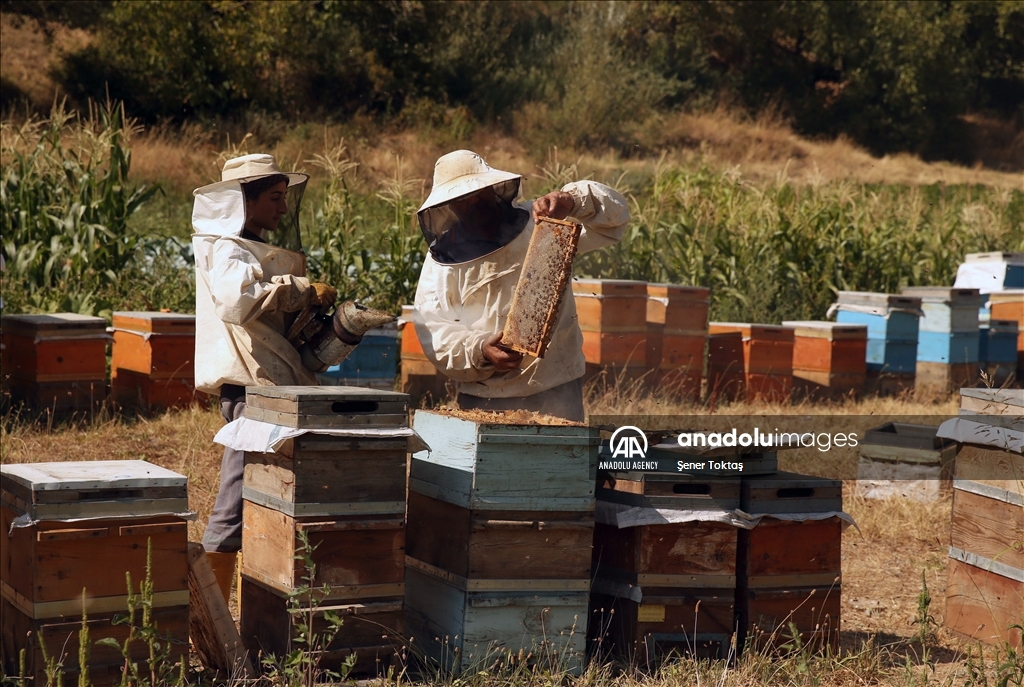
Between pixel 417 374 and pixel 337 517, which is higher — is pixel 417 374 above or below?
below

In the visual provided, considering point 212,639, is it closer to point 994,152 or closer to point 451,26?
point 451,26

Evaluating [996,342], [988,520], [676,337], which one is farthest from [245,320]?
[996,342]

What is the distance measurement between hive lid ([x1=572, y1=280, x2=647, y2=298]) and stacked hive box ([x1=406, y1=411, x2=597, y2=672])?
4450 millimetres

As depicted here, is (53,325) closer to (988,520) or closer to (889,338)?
(988,520)

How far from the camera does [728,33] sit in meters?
30.7

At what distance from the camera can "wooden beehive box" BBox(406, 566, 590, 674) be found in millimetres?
3400

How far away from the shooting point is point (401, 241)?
28.7ft

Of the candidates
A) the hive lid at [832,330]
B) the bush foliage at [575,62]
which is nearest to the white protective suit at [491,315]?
the hive lid at [832,330]

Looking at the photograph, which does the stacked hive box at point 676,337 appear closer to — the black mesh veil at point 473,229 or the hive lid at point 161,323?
the hive lid at point 161,323

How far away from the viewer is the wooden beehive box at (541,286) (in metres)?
3.62

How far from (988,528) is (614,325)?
3.96 meters

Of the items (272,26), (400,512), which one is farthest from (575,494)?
(272,26)

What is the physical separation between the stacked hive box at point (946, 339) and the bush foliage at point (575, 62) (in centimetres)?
1378

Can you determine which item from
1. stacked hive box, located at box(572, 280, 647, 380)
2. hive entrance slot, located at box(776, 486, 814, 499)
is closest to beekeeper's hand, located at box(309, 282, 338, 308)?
hive entrance slot, located at box(776, 486, 814, 499)
